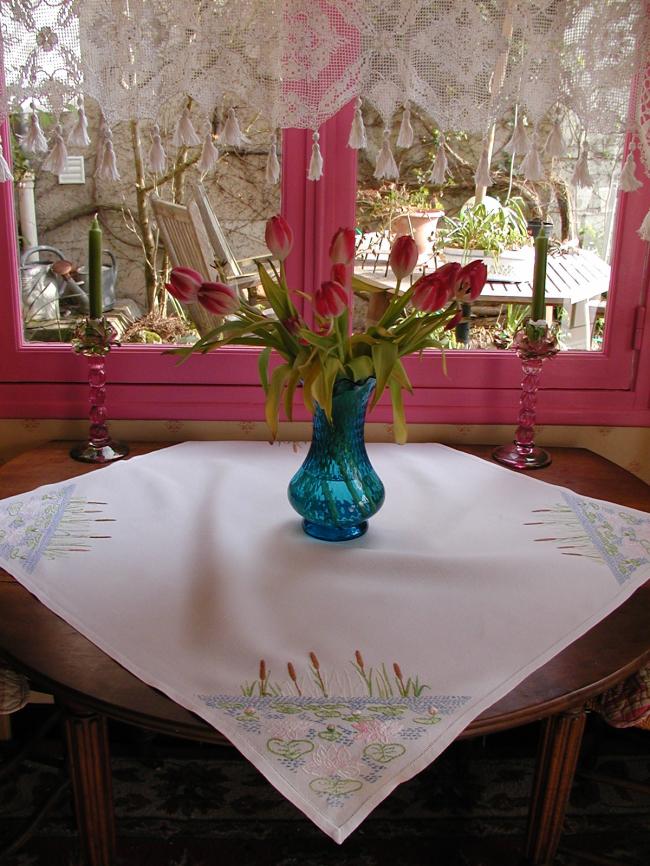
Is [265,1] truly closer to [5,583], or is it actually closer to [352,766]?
[5,583]

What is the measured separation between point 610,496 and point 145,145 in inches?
45.2

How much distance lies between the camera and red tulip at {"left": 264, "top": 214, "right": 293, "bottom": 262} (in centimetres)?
118

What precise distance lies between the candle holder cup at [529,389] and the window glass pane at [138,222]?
0.55 metres

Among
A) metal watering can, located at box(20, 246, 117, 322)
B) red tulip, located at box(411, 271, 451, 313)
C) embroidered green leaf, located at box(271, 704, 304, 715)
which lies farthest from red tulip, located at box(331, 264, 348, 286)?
metal watering can, located at box(20, 246, 117, 322)

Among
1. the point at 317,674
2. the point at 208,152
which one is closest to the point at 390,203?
the point at 208,152

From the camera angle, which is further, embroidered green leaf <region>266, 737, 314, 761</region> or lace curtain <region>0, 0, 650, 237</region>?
lace curtain <region>0, 0, 650, 237</region>

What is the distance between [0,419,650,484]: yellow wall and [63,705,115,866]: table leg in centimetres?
77

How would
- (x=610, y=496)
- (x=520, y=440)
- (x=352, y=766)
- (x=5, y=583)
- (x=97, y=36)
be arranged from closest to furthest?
1. (x=352, y=766)
2. (x=5, y=583)
3. (x=97, y=36)
4. (x=610, y=496)
5. (x=520, y=440)

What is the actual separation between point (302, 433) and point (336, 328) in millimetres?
626

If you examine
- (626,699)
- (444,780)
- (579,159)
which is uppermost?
(579,159)

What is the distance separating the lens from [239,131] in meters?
1.45

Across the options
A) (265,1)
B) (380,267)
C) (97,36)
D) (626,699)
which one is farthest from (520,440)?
(97,36)

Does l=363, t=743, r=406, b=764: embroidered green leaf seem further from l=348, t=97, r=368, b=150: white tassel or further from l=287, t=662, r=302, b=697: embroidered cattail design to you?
l=348, t=97, r=368, b=150: white tassel

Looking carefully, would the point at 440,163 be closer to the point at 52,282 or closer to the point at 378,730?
the point at 52,282
